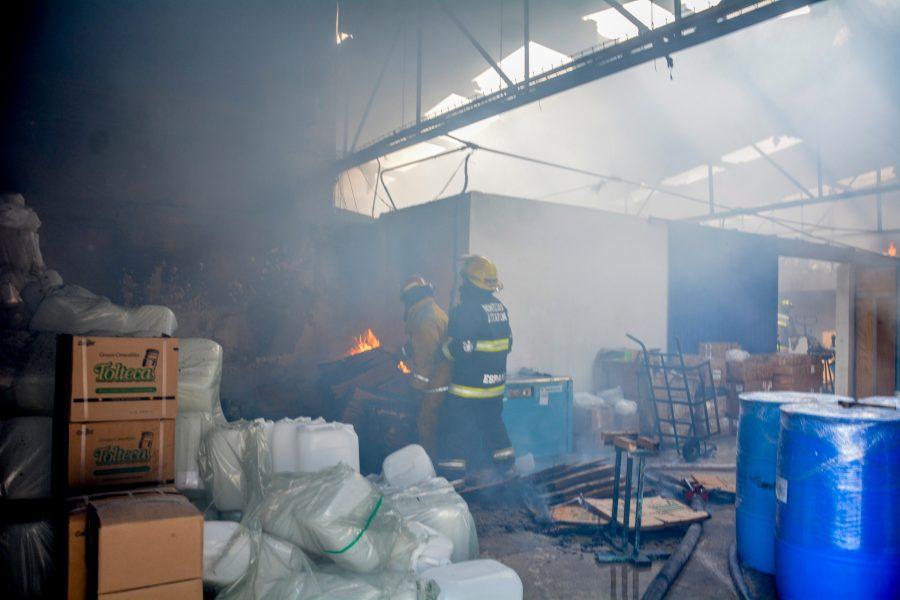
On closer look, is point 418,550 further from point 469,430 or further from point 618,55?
point 618,55

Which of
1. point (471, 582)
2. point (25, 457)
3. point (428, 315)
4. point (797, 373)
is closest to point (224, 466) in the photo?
point (25, 457)

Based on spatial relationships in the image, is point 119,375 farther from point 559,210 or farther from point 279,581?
point 559,210

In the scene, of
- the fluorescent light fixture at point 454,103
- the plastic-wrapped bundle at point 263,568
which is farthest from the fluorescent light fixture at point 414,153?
the plastic-wrapped bundle at point 263,568

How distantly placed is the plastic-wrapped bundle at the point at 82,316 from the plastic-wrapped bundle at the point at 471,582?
7.55 ft

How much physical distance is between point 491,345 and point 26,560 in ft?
12.0

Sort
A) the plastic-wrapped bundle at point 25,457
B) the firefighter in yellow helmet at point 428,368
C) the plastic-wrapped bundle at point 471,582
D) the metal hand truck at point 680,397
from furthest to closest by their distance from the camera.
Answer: the metal hand truck at point 680,397
the firefighter in yellow helmet at point 428,368
the plastic-wrapped bundle at point 25,457
the plastic-wrapped bundle at point 471,582

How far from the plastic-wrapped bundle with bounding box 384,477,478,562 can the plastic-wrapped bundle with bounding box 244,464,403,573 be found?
18.3 inches

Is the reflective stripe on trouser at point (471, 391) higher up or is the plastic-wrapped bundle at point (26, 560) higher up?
the reflective stripe on trouser at point (471, 391)

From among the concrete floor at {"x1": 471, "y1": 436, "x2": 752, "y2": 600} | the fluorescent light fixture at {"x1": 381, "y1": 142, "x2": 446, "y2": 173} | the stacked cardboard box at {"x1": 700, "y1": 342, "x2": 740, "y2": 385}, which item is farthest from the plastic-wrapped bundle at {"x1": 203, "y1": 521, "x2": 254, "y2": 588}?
the fluorescent light fixture at {"x1": 381, "y1": 142, "x2": 446, "y2": 173}

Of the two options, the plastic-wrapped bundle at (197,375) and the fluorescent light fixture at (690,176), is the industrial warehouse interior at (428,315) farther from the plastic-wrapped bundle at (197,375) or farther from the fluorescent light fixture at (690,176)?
the fluorescent light fixture at (690,176)

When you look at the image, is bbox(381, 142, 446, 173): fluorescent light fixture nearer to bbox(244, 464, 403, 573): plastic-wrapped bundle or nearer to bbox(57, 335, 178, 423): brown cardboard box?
bbox(57, 335, 178, 423): brown cardboard box

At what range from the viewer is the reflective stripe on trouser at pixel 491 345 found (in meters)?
5.39

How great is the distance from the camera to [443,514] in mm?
3709

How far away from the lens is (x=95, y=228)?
292 inches
